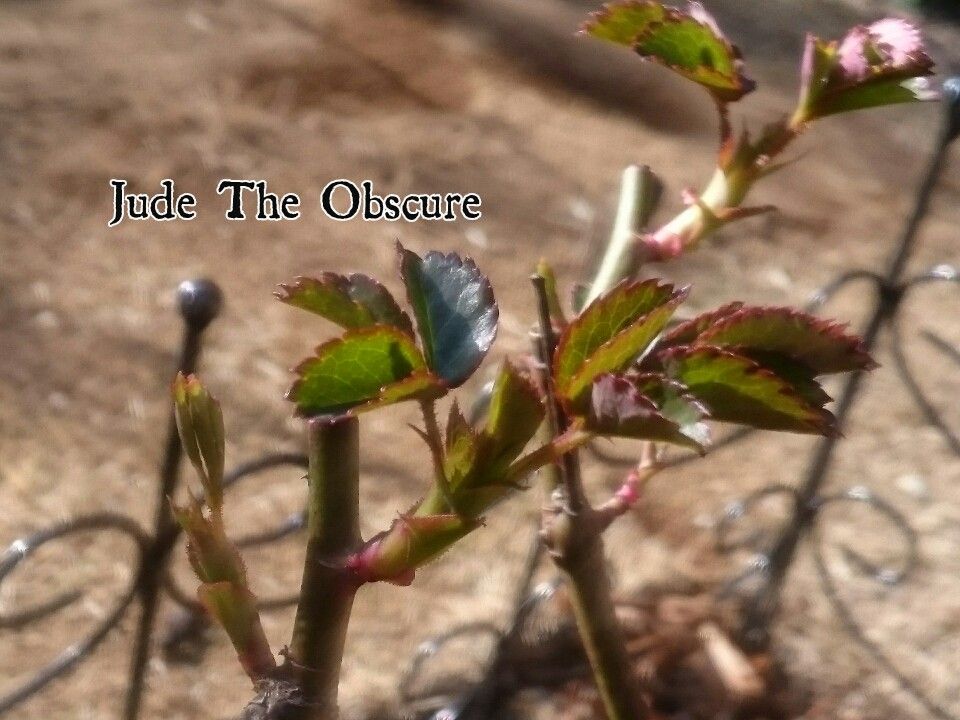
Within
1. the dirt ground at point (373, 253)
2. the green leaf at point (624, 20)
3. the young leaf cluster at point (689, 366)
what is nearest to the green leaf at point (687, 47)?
the green leaf at point (624, 20)

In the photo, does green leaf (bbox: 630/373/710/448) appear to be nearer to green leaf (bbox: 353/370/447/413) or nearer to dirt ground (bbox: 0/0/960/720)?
green leaf (bbox: 353/370/447/413)

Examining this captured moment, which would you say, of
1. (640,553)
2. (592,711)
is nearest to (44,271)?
(640,553)

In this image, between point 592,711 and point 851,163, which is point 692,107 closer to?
point 851,163

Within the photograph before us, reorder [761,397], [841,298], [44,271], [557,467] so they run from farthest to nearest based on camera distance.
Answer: [841,298] → [44,271] → [557,467] → [761,397]

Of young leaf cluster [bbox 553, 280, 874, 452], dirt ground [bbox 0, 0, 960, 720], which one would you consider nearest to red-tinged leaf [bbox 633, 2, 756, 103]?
young leaf cluster [bbox 553, 280, 874, 452]

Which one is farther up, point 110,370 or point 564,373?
point 564,373

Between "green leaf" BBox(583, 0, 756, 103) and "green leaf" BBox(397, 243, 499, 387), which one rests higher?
"green leaf" BBox(583, 0, 756, 103)

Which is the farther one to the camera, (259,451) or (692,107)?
(692,107)
